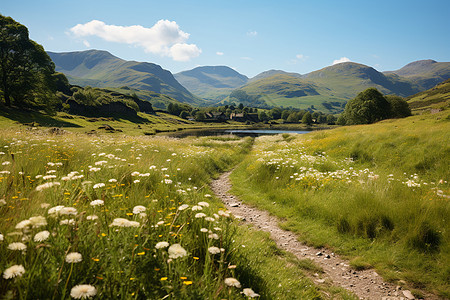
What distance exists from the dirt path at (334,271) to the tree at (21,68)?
204 feet

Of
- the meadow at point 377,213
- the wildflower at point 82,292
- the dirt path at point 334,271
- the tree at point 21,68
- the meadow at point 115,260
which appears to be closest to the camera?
the wildflower at point 82,292

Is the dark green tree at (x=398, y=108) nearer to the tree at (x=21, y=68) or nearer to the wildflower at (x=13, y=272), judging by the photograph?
the wildflower at (x=13, y=272)

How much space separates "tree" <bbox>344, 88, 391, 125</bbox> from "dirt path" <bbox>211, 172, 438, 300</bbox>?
6486cm

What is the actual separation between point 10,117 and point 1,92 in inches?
418

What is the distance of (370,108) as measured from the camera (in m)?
59.5

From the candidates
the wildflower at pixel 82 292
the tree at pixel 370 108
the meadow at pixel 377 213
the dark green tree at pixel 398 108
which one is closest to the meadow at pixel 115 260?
the wildflower at pixel 82 292

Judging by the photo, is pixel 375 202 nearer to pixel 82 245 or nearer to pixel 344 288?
pixel 344 288

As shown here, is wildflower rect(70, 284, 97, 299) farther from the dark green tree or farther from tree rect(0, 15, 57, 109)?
the dark green tree

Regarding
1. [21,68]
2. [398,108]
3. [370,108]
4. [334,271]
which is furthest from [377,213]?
[398,108]

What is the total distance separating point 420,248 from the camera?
5.83 meters

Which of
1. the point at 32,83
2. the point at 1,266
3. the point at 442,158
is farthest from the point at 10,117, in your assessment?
the point at 442,158

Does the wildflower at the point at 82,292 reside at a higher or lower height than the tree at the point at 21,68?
lower

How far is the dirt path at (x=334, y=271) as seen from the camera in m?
4.87

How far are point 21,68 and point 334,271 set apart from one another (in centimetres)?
6620
